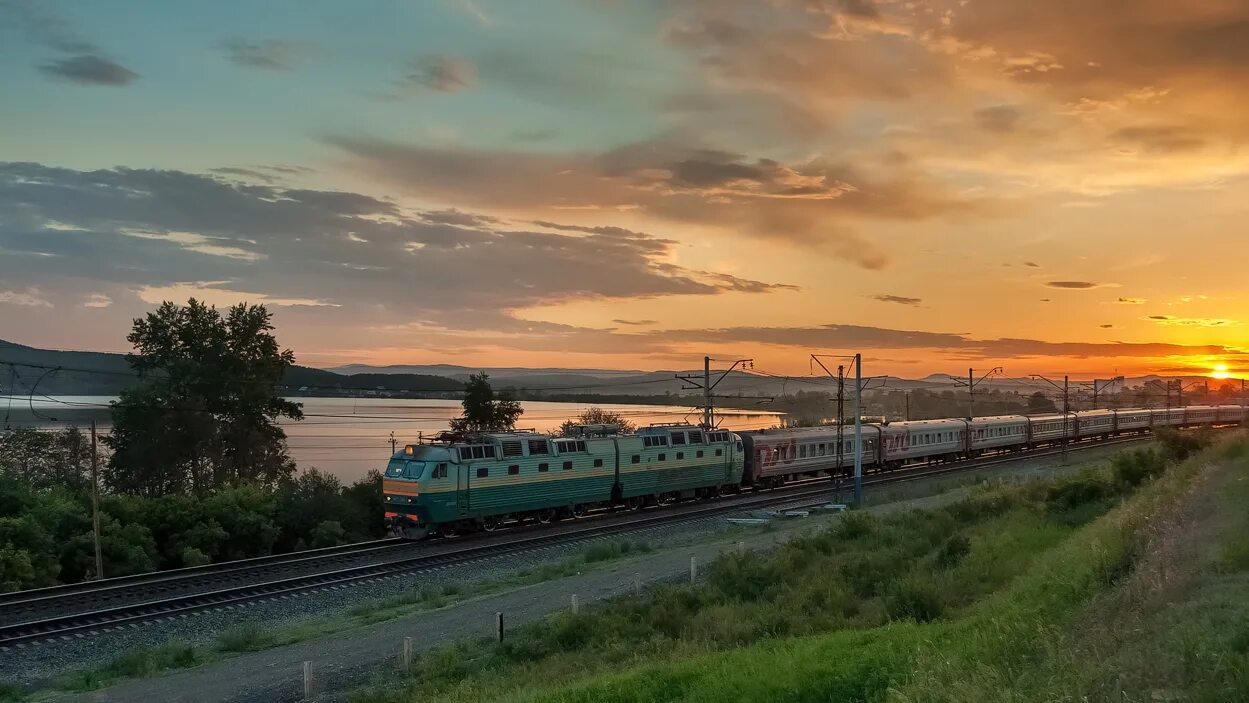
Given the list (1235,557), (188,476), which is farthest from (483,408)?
(1235,557)

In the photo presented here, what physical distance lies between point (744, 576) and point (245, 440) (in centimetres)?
4739

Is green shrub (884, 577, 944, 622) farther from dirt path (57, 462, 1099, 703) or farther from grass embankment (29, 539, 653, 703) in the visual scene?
grass embankment (29, 539, 653, 703)

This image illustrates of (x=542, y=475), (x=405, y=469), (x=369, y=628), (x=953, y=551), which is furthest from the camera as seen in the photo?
(x=542, y=475)

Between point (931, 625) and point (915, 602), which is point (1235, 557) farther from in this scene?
point (915, 602)

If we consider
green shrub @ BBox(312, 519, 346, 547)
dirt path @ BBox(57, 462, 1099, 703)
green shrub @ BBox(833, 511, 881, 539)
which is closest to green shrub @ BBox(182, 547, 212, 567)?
green shrub @ BBox(312, 519, 346, 547)

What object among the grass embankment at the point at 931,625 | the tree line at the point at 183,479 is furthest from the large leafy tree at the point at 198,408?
the grass embankment at the point at 931,625

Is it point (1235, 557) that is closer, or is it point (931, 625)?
point (1235, 557)

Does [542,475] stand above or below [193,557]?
above

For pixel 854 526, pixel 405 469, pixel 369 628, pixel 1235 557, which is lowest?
pixel 369 628

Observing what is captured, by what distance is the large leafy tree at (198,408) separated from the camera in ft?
188

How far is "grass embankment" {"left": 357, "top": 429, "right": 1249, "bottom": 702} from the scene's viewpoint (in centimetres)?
876

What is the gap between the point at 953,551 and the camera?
75.7 feet

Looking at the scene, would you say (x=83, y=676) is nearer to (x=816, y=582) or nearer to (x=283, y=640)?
(x=283, y=640)

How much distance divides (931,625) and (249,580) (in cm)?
2027
